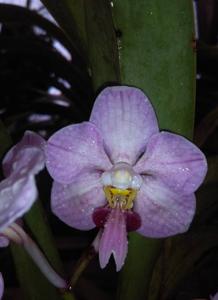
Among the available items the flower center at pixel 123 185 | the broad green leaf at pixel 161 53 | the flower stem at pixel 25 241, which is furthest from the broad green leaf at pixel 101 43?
the flower stem at pixel 25 241

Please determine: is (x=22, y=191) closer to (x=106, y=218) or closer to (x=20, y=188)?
(x=20, y=188)

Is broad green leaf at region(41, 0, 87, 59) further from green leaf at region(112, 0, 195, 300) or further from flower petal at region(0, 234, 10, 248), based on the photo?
flower petal at region(0, 234, 10, 248)

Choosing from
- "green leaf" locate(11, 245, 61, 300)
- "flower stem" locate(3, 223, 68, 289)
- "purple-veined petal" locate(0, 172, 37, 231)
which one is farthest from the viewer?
"green leaf" locate(11, 245, 61, 300)

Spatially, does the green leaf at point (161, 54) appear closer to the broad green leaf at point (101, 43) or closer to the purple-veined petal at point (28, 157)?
the broad green leaf at point (101, 43)

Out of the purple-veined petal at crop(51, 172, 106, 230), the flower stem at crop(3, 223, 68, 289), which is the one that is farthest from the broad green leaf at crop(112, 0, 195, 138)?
the flower stem at crop(3, 223, 68, 289)

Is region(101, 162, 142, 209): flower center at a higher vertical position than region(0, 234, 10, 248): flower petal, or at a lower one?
higher

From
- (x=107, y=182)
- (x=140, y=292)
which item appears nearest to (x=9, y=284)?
(x=140, y=292)

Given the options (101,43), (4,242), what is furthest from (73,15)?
(4,242)

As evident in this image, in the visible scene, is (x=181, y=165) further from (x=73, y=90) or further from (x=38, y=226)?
(x=73, y=90)
